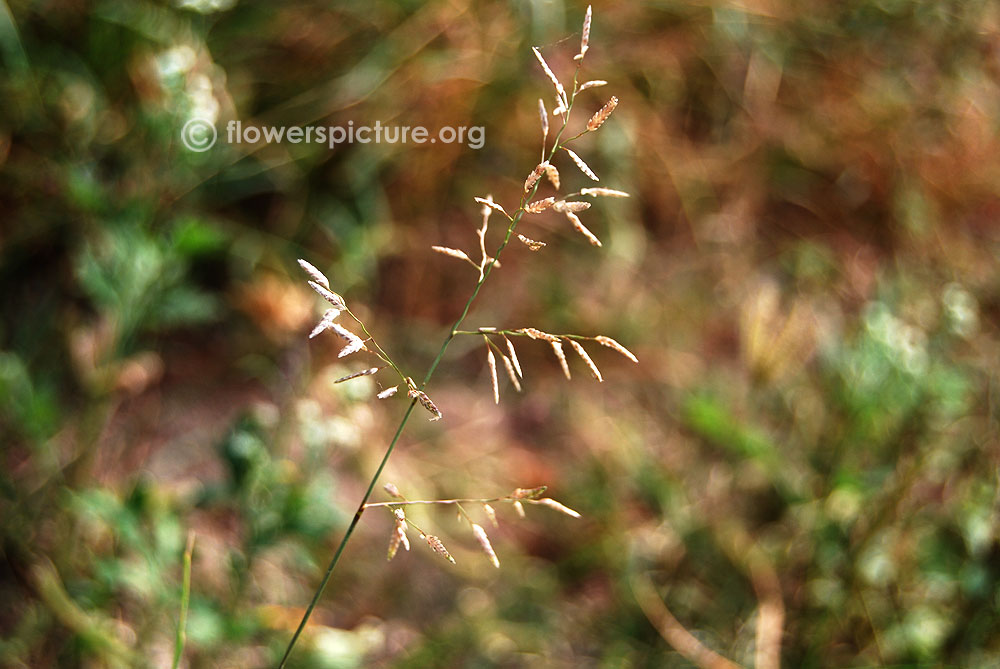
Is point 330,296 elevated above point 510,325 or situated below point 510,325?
above

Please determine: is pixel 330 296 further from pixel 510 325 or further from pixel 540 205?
pixel 510 325
